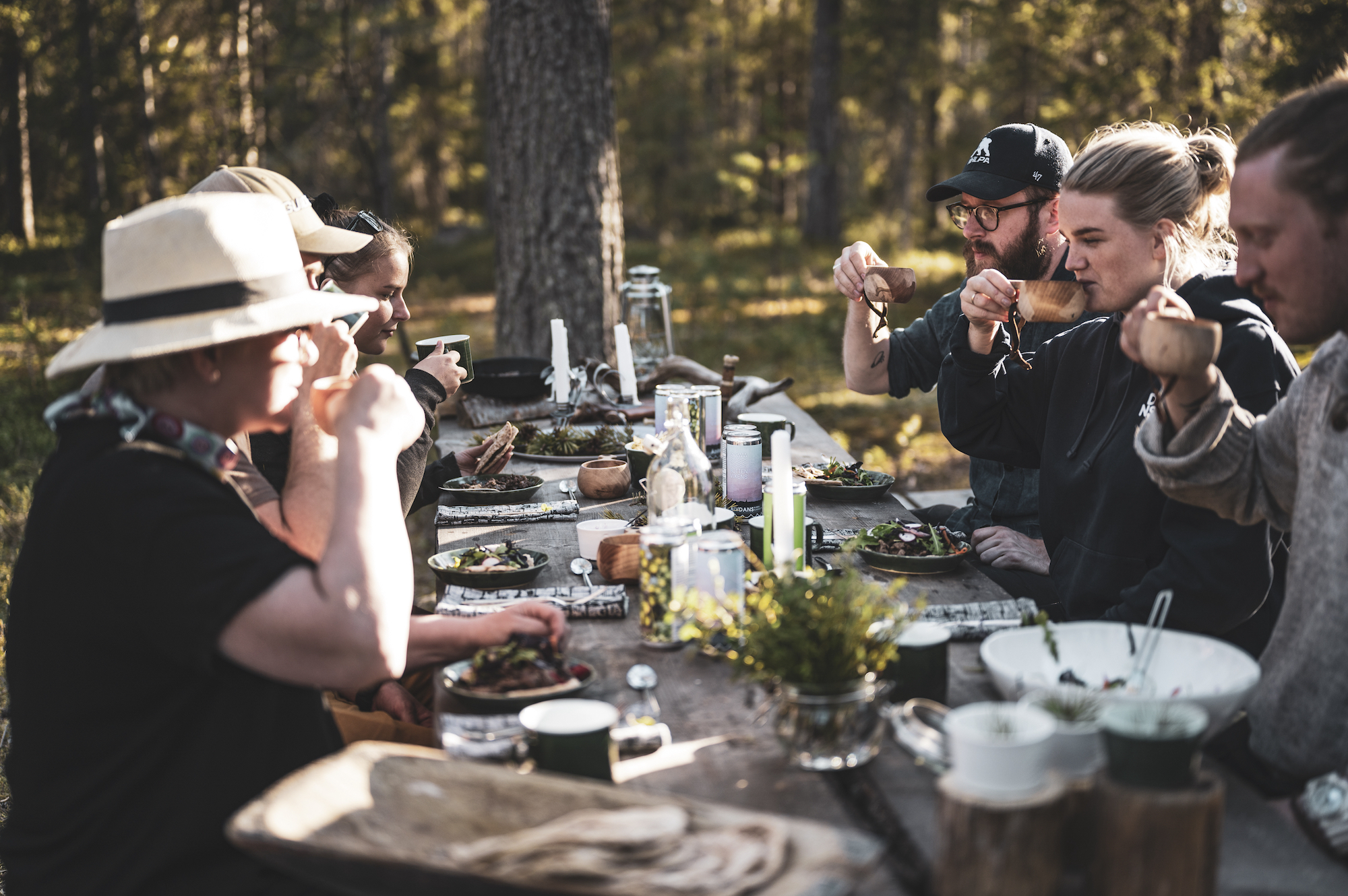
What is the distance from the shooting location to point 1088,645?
1.87 meters

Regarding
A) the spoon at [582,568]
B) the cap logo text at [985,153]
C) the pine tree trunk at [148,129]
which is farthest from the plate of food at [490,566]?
the pine tree trunk at [148,129]

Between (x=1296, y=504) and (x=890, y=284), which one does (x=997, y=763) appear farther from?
(x=890, y=284)

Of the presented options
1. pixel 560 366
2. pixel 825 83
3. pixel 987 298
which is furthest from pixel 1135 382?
pixel 825 83

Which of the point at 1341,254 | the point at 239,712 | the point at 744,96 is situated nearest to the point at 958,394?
the point at 1341,254

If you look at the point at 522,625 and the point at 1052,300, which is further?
the point at 1052,300

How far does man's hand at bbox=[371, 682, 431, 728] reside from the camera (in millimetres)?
2713

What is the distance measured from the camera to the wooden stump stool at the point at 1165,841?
1.18 meters

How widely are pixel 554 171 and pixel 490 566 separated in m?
3.81

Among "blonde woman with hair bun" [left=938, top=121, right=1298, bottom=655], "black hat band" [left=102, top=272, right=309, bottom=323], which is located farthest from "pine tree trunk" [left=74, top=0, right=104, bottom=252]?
"blonde woman with hair bun" [left=938, top=121, right=1298, bottom=655]

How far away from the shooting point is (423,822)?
1343 mm

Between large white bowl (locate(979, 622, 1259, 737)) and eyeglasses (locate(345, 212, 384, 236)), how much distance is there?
247 cm

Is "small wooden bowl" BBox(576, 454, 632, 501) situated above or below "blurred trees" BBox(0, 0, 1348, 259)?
below

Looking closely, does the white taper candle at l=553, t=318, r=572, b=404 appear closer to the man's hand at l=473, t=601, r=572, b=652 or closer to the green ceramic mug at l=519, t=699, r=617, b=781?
the man's hand at l=473, t=601, r=572, b=652

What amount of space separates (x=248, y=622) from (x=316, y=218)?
6.12 feet
